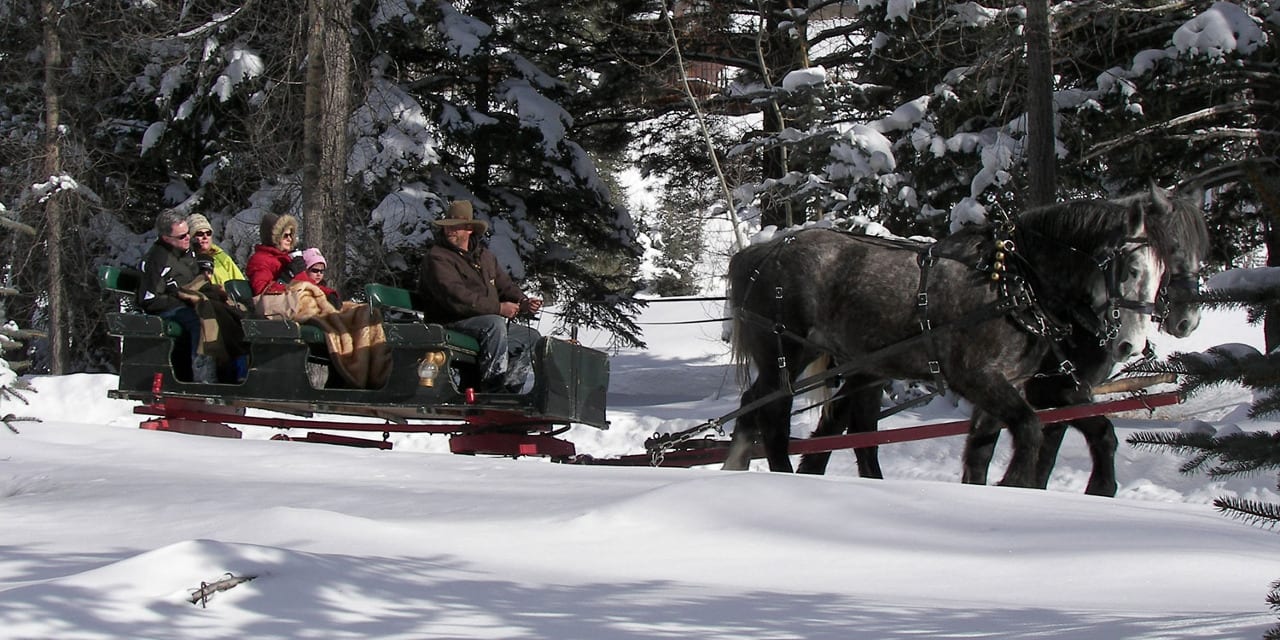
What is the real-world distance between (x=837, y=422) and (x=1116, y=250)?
2.33 metres

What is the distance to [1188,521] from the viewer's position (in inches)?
228

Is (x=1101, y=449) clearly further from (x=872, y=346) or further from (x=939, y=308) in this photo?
(x=872, y=346)

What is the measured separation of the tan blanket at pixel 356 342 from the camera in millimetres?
8914

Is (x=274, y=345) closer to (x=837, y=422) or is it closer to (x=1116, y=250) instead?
(x=837, y=422)

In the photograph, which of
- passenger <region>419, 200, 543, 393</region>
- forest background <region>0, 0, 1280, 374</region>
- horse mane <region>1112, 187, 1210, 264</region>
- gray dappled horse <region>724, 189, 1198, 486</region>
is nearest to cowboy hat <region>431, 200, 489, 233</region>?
passenger <region>419, 200, 543, 393</region>

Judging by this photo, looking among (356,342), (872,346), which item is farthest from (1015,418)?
(356,342)

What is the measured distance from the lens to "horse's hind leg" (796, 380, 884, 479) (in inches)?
343

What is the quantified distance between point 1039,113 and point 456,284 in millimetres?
5699

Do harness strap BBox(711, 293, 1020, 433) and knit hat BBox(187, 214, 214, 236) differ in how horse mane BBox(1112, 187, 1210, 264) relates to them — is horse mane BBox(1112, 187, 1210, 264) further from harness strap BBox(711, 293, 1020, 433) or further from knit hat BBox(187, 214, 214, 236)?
knit hat BBox(187, 214, 214, 236)

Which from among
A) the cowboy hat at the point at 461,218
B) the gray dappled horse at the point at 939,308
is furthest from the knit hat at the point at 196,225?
the gray dappled horse at the point at 939,308

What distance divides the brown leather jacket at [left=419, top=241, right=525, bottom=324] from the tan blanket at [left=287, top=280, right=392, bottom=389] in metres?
0.40

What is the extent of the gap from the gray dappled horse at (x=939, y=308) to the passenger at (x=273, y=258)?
10.8 ft

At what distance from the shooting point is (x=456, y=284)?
8.77m

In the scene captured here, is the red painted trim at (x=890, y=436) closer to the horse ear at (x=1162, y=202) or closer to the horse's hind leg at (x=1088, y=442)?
the horse's hind leg at (x=1088, y=442)
